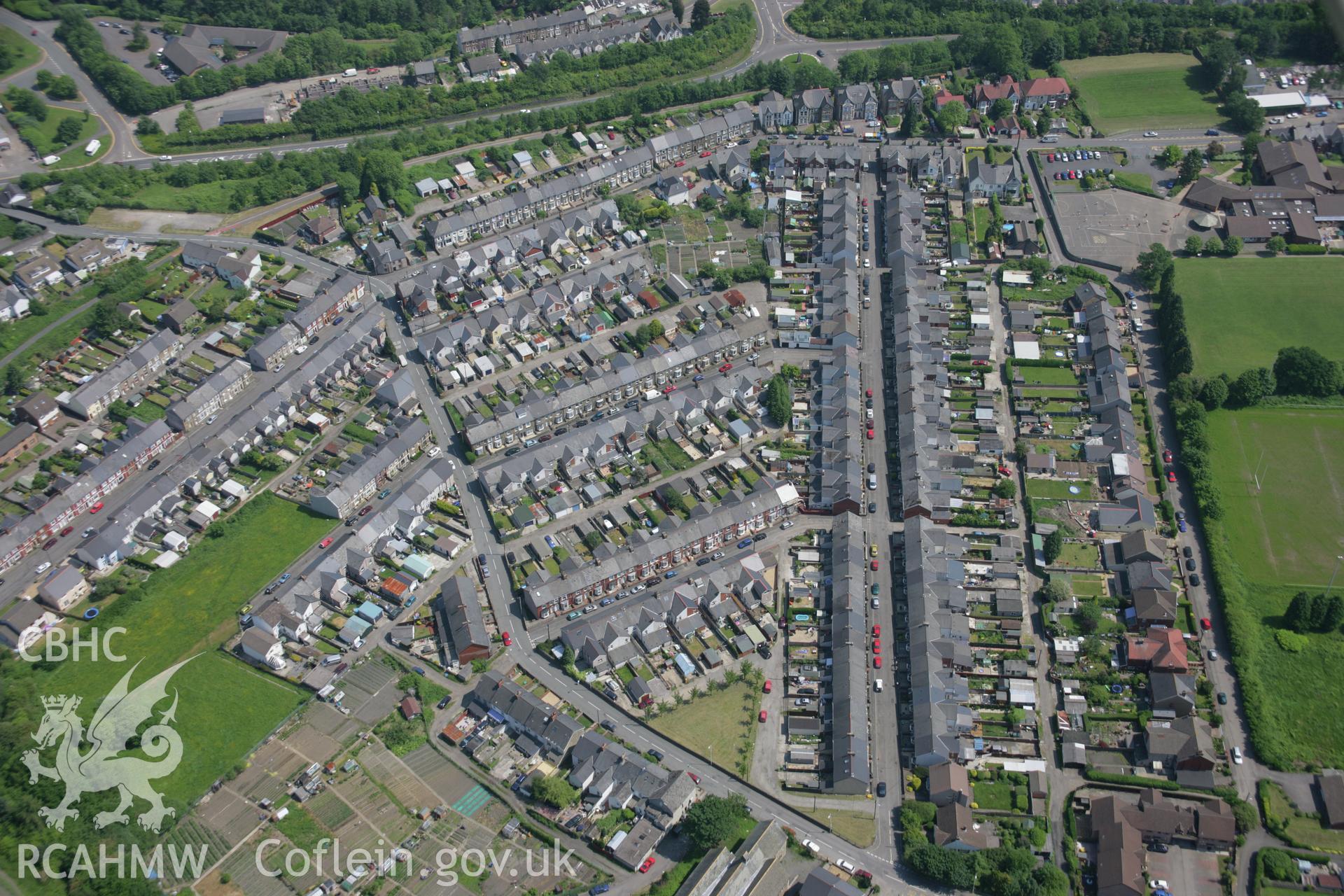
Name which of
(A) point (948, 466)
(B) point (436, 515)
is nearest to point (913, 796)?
(A) point (948, 466)

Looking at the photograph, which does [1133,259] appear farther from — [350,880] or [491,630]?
[350,880]

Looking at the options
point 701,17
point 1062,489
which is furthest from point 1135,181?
point 701,17

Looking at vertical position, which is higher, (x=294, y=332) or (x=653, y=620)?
(x=294, y=332)

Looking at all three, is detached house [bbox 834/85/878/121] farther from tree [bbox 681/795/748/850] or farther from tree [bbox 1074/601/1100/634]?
tree [bbox 681/795/748/850]

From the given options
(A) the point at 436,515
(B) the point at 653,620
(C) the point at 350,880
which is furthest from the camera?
(A) the point at 436,515

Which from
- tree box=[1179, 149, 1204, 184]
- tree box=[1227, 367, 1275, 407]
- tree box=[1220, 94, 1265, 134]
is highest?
tree box=[1220, 94, 1265, 134]

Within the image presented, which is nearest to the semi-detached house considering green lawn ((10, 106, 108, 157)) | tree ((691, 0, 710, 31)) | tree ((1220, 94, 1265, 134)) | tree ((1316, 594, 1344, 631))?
green lawn ((10, 106, 108, 157))

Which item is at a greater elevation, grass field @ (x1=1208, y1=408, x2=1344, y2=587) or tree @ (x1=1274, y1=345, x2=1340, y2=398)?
tree @ (x1=1274, y1=345, x2=1340, y2=398)
